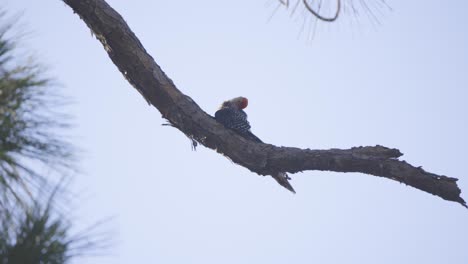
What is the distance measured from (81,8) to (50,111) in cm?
173

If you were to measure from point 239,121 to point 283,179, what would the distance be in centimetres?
113

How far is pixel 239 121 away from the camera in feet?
16.3

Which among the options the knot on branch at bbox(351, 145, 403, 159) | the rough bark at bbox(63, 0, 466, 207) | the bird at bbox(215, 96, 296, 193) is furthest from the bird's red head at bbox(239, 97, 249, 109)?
the knot on branch at bbox(351, 145, 403, 159)

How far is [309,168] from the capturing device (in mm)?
3686

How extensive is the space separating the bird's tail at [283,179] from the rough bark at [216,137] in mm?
136

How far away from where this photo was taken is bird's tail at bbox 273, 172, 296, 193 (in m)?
3.96

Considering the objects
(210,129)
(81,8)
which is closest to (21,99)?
(81,8)

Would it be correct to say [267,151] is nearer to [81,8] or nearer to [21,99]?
[81,8]

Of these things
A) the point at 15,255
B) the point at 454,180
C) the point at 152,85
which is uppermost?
the point at 152,85

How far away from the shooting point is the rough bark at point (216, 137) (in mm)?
3406

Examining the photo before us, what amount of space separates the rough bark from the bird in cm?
19

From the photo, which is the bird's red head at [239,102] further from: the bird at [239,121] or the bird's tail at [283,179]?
the bird's tail at [283,179]

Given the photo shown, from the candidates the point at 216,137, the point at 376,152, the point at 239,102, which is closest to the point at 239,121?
the point at 216,137

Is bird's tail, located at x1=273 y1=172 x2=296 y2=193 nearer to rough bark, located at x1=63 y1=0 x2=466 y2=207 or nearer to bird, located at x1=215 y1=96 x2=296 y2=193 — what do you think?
bird, located at x1=215 y1=96 x2=296 y2=193
